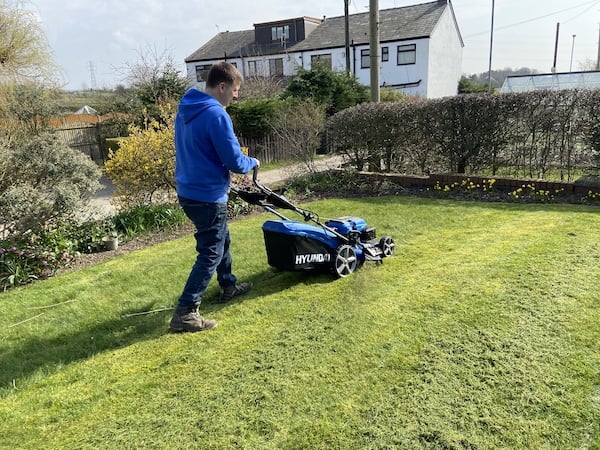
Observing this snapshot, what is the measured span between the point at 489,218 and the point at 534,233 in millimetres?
970

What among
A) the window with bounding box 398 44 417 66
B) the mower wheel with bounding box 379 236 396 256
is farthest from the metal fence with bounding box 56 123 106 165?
the window with bounding box 398 44 417 66

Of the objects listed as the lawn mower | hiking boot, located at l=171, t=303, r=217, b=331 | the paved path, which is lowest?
the paved path

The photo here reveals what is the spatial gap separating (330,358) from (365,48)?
1266 inches

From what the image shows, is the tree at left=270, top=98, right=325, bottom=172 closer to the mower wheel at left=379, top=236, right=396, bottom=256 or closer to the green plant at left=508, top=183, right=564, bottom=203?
the green plant at left=508, top=183, right=564, bottom=203

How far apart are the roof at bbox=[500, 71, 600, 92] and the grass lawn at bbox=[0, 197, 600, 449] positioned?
15805 mm

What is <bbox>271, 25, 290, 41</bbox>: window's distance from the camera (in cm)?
3722

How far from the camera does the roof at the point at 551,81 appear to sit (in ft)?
59.6

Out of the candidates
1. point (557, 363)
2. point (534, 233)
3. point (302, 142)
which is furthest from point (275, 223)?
point (302, 142)

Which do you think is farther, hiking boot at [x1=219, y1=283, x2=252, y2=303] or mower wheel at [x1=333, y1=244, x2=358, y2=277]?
mower wheel at [x1=333, y1=244, x2=358, y2=277]

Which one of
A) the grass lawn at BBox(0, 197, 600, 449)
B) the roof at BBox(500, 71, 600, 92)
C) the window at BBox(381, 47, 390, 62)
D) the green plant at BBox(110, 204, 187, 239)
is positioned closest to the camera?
the grass lawn at BBox(0, 197, 600, 449)

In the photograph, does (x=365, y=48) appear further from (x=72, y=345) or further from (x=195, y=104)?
(x=72, y=345)

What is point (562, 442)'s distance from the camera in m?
2.36

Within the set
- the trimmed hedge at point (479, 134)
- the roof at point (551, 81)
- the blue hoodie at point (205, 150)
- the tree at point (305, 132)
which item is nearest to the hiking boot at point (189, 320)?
the blue hoodie at point (205, 150)

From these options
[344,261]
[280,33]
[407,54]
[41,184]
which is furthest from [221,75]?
[280,33]
